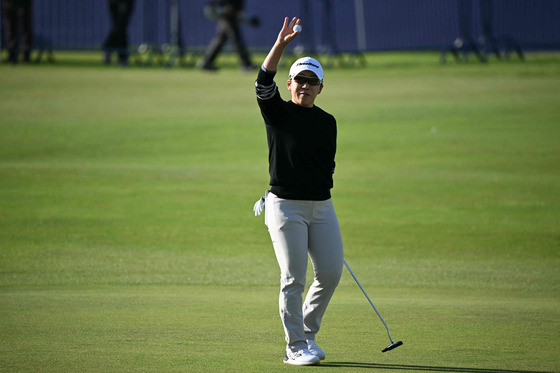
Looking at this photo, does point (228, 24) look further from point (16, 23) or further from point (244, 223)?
point (244, 223)

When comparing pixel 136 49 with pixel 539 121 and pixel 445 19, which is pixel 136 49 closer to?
pixel 445 19

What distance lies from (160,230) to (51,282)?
315cm

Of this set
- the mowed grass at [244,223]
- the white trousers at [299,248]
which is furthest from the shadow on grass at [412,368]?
the white trousers at [299,248]

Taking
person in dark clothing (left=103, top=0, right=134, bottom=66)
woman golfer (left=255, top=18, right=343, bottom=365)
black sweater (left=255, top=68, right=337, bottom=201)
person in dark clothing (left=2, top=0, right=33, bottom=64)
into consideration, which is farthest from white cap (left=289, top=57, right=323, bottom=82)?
person in dark clothing (left=103, top=0, right=134, bottom=66)

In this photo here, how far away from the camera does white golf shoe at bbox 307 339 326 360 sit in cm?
618

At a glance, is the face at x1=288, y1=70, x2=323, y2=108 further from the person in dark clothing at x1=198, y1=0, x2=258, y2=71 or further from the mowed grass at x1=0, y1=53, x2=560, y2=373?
the person in dark clothing at x1=198, y1=0, x2=258, y2=71

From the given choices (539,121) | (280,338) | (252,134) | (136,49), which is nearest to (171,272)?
(280,338)

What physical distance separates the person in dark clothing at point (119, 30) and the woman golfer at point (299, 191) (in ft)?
89.2

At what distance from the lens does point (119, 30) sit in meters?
32.8

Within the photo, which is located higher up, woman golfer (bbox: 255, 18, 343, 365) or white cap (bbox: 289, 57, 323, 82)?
white cap (bbox: 289, 57, 323, 82)

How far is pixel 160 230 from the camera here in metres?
12.9

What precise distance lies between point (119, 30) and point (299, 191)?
2785 cm

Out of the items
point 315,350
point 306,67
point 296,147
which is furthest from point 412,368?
point 306,67

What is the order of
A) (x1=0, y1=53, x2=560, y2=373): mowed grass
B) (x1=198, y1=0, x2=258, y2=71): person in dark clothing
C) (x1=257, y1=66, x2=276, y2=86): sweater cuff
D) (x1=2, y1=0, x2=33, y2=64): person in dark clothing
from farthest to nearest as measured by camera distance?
(x1=2, y1=0, x2=33, y2=64): person in dark clothing
(x1=198, y1=0, x2=258, y2=71): person in dark clothing
(x1=0, y1=53, x2=560, y2=373): mowed grass
(x1=257, y1=66, x2=276, y2=86): sweater cuff
